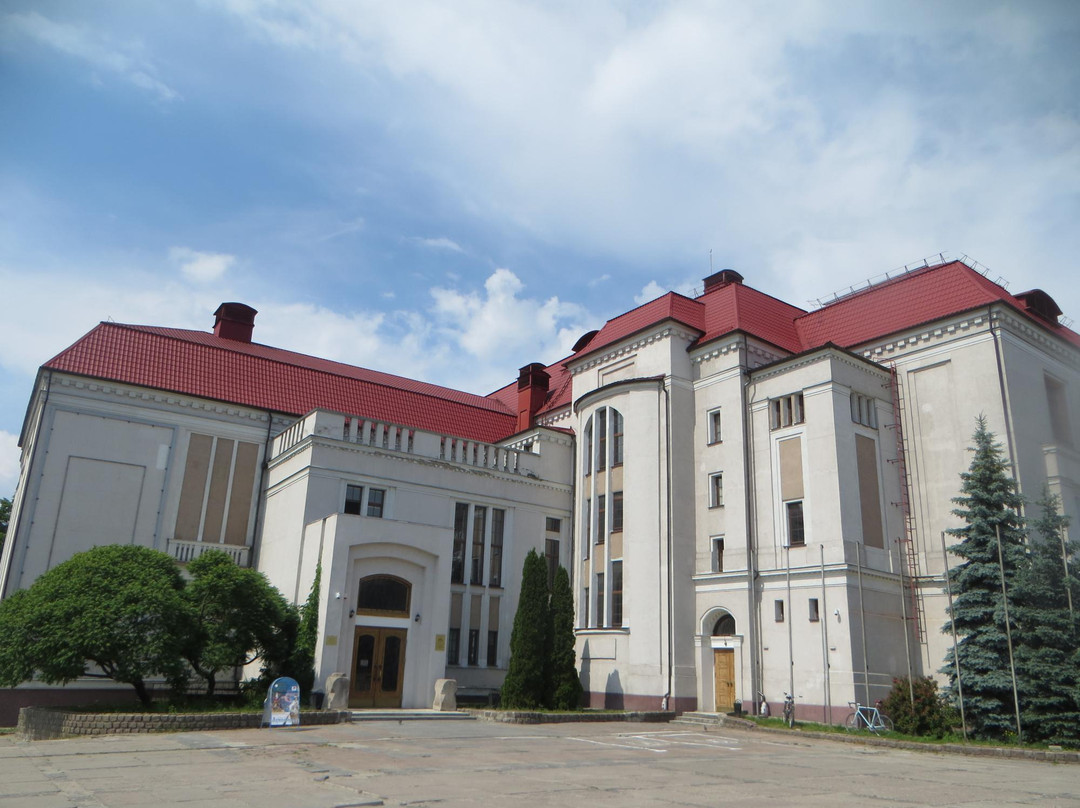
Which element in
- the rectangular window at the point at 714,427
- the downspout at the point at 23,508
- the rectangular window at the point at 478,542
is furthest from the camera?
the rectangular window at the point at 478,542

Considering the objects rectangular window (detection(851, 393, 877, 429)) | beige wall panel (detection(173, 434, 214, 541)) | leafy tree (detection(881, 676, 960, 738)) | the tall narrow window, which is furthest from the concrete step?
rectangular window (detection(851, 393, 877, 429))

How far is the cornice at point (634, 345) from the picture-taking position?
92.1 feet

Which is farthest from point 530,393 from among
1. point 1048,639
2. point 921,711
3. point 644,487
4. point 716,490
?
point 1048,639

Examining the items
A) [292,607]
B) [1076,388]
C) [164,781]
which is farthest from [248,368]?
[1076,388]

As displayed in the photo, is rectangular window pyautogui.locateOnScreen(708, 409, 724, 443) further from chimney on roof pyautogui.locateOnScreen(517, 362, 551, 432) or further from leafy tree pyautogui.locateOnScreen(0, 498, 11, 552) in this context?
leafy tree pyautogui.locateOnScreen(0, 498, 11, 552)

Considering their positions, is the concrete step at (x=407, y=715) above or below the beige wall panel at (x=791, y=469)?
below

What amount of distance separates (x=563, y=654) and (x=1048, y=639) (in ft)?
41.1

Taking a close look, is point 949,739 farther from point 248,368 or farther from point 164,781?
point 248,368

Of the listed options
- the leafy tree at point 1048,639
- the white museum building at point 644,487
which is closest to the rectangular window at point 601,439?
the white museum building at point 644,487

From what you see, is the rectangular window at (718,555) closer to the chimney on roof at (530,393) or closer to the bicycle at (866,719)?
the bicycle at (866,719)

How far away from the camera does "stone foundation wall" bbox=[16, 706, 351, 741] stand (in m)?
Answer: 16.4

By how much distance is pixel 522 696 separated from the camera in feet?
74.8

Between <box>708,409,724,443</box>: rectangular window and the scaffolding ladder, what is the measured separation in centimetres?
555

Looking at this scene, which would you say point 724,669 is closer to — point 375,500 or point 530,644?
point 530,644
